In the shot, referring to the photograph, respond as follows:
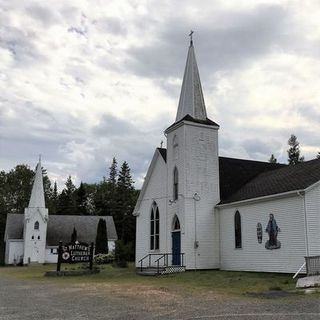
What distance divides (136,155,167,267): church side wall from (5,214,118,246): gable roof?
29.2m

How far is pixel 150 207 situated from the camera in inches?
1326

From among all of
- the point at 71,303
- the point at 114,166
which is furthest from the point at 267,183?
the point at 114,166

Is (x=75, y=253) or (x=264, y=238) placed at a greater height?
(x=264, y=238)

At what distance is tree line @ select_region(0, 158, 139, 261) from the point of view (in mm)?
79938

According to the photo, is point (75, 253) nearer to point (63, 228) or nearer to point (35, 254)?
point (35, 254)

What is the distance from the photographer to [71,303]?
43.9ft

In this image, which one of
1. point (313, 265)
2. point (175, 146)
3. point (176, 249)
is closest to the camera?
point (313, 265)

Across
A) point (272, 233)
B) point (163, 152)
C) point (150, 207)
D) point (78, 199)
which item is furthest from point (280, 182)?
point (78, 199)

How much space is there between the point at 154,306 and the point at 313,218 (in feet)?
40.4

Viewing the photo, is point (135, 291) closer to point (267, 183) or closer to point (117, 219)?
point (267, 183)

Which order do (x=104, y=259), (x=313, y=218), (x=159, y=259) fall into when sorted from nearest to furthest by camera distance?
1. (x=313, y=218)
2. (x=159, y=259)
3. (x=104, y=259)

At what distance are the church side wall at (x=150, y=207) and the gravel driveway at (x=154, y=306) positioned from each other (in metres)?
15.6

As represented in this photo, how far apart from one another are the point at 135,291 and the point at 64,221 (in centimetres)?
4985

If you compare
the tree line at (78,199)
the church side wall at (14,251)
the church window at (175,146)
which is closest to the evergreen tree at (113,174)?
the tree line at (78,199)
